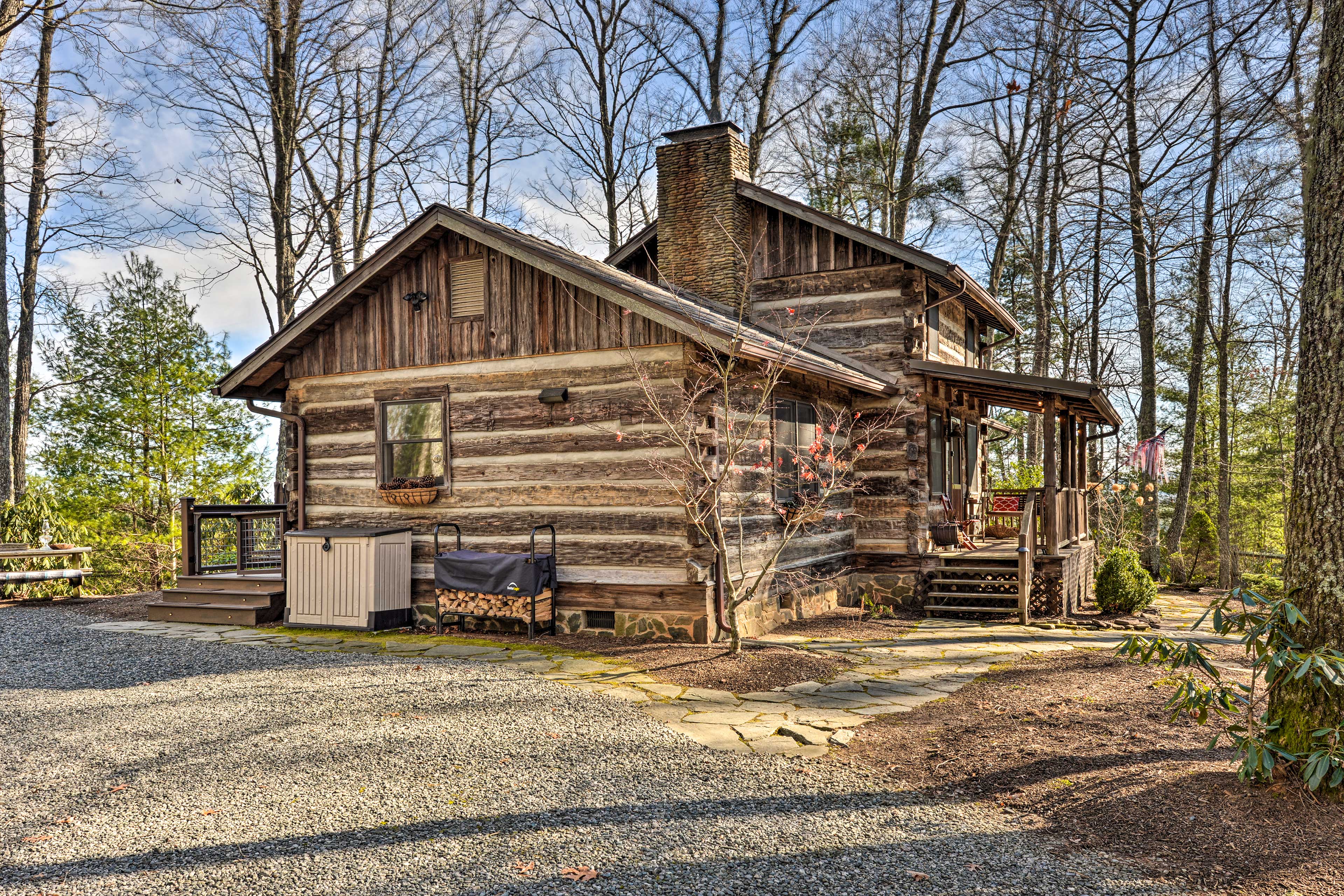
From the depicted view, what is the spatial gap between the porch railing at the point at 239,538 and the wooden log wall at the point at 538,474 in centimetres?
131

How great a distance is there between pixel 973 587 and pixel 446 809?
33.4ft

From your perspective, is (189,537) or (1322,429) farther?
(189,537)

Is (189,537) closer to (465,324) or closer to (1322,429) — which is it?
(465,324)

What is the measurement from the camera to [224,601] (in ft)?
38.3

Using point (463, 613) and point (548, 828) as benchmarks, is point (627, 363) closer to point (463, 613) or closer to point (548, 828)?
point (463, 613)

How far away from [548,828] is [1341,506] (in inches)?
181

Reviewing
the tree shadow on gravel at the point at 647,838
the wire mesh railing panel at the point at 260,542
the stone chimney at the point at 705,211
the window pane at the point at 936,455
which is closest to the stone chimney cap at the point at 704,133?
the stone chimney at the point at 705,211

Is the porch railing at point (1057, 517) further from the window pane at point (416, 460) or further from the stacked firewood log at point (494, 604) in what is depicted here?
the window pane at point (416, 460)

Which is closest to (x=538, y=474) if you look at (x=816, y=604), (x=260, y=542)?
(x=816, y=604)

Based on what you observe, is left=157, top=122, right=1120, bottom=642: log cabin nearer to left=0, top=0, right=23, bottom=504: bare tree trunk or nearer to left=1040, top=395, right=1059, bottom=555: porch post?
left=1040, top=395, right=1059, bottom=555: porch post

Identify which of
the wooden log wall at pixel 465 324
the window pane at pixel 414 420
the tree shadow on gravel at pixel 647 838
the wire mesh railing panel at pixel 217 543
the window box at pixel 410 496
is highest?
the wooden log wall at pixel 465 324

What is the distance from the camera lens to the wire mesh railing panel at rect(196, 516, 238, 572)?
40.4 ft

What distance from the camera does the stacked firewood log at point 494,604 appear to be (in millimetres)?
10180

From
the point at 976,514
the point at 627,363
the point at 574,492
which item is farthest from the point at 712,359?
the point at 976,514
